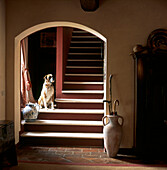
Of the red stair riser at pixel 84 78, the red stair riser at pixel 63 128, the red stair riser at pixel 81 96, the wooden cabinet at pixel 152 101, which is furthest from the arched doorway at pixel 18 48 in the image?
the red stair riser at pixel 84 78

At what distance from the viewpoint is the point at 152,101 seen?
3.72 m

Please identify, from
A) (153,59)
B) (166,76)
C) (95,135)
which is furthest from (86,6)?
(95,135)

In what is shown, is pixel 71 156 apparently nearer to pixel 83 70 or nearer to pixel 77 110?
pixel 77 110

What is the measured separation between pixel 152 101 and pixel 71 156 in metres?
1.60

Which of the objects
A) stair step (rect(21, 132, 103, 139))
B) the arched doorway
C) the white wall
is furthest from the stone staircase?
the white wall

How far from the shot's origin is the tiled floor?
3.65 meters

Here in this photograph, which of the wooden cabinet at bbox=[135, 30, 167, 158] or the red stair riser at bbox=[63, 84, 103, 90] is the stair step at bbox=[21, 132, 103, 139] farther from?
the red stair riser at bbox=[63, 84, 103, 90]

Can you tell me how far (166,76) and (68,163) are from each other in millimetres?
2042

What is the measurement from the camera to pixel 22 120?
4.93 metres

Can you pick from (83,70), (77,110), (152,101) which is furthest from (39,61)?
(152,101)

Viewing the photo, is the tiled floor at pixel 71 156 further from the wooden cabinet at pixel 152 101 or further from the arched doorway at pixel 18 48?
the arched doorway at pixel 18 48

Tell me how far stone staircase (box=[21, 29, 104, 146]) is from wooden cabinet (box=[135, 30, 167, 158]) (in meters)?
0.97

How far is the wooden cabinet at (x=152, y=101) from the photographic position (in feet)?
12.1

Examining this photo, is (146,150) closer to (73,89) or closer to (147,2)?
(147,2)
